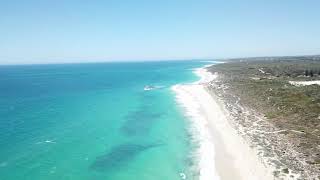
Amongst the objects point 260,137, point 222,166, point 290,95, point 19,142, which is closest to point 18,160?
point 19,142

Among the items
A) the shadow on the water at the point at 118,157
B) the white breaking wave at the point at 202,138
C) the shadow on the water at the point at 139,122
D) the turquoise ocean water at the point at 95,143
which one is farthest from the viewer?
the shadow on the water at the point at 139,122

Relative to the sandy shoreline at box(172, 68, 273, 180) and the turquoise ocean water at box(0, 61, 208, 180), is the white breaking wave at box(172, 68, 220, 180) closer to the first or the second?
the sandy shoreline at box(172, 68, 273, 180)

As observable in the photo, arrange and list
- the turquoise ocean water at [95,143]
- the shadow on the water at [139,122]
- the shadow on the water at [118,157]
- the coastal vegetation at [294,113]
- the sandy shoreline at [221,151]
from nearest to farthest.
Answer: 1. the sandy shoreline at [221,151]
2. the turquoise ocean water at [95,143]
3. the shadow on the water at [118,157]
4. the coastal vegetation at [294,113]
5. the shadow on the water at [139,122]

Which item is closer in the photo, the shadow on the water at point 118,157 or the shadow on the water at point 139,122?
the shadow on the water at point 118,157

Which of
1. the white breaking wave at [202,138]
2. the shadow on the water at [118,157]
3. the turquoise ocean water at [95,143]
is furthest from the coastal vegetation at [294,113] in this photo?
the shadow on the water at [118,157]

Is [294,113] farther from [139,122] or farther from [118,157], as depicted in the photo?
[118,157]

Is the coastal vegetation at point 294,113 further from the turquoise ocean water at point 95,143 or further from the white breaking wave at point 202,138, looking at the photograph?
the turquoise ocean water at point 95,143
